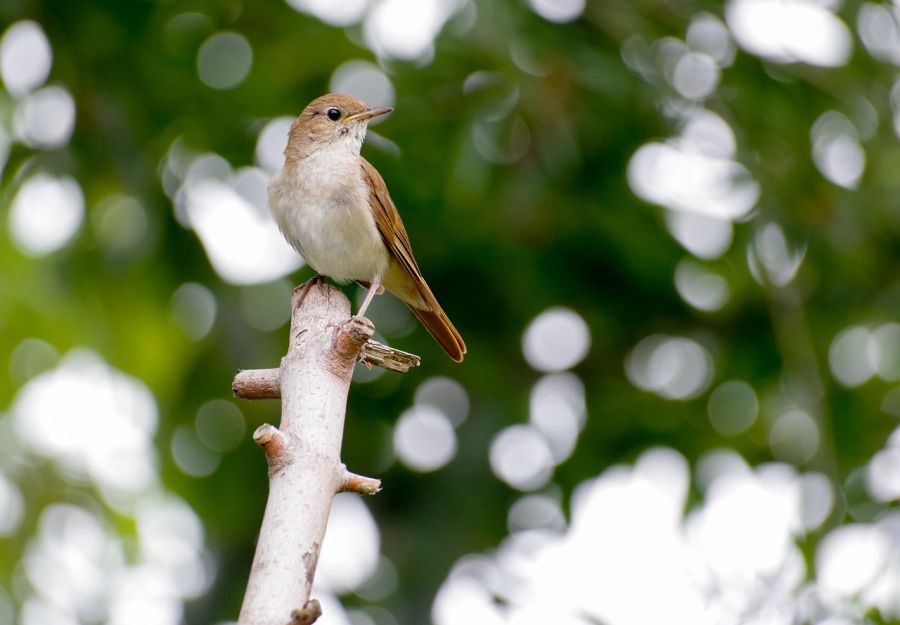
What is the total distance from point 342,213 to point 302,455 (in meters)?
3.01

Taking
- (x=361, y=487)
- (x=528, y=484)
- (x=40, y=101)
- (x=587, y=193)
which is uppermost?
(x=587, y=193)

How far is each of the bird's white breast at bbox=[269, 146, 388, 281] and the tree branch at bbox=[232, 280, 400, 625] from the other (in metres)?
2.06

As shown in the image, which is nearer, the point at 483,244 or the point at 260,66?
the point at 260,66

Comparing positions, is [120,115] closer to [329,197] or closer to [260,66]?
[260,66]

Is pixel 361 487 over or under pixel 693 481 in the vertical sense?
under

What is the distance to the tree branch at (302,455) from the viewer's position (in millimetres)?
2070

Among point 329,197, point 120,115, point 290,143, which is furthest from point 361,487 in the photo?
point 120,115

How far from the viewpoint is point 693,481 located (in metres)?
6.92

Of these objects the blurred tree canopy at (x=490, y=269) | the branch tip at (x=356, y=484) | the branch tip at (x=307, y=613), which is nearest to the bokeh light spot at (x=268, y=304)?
the blurred tree canopy at (x=490, y=269)

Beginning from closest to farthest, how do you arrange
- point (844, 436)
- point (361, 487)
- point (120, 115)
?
point (361, 487), point (120, 115), point (844, 436)

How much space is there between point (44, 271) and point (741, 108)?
12.1ft

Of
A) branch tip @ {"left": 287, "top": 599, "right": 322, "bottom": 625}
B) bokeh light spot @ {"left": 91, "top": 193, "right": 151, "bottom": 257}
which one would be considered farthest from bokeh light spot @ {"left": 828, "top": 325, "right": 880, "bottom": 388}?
branch tip @ {"left": 287, "top": 599, "right": 322, "bottom": 625}

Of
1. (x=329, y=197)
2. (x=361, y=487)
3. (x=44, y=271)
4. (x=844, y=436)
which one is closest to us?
(x=361, y=487)

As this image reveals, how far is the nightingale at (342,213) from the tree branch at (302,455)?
2065 millimetres
